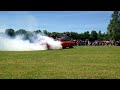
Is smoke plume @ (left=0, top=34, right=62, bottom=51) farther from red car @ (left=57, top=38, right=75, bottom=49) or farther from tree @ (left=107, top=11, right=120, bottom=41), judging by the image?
tree @ (left=107, top=11, right=120, bottom=41)

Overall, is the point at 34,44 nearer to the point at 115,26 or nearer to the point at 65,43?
the point at 65,43

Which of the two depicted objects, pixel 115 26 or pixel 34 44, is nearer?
pixel 34 44

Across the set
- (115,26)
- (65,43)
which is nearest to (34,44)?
(65,43)

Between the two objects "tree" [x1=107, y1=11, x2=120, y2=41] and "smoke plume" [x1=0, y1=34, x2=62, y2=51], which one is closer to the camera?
"smoke plume" [x1=0, y1=34, x2=62, y2=51]

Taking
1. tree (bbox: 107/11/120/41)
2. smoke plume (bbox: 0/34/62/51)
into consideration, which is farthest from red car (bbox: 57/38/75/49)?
tree (bbox: 107/11/120/41)

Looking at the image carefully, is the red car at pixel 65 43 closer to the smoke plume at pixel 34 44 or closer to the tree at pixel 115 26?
the smoke plume at pixel 34 44

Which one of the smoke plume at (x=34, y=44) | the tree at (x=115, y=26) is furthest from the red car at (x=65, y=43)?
the tree at (x=115, y=26)

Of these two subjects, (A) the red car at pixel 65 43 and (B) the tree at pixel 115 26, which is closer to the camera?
(A) the red car at pixel 65 43

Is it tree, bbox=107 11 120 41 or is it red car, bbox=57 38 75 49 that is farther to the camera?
tree, bbox=107 11 120 41

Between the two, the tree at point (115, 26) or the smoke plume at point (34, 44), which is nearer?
the smoke plume at point (34, 44)
